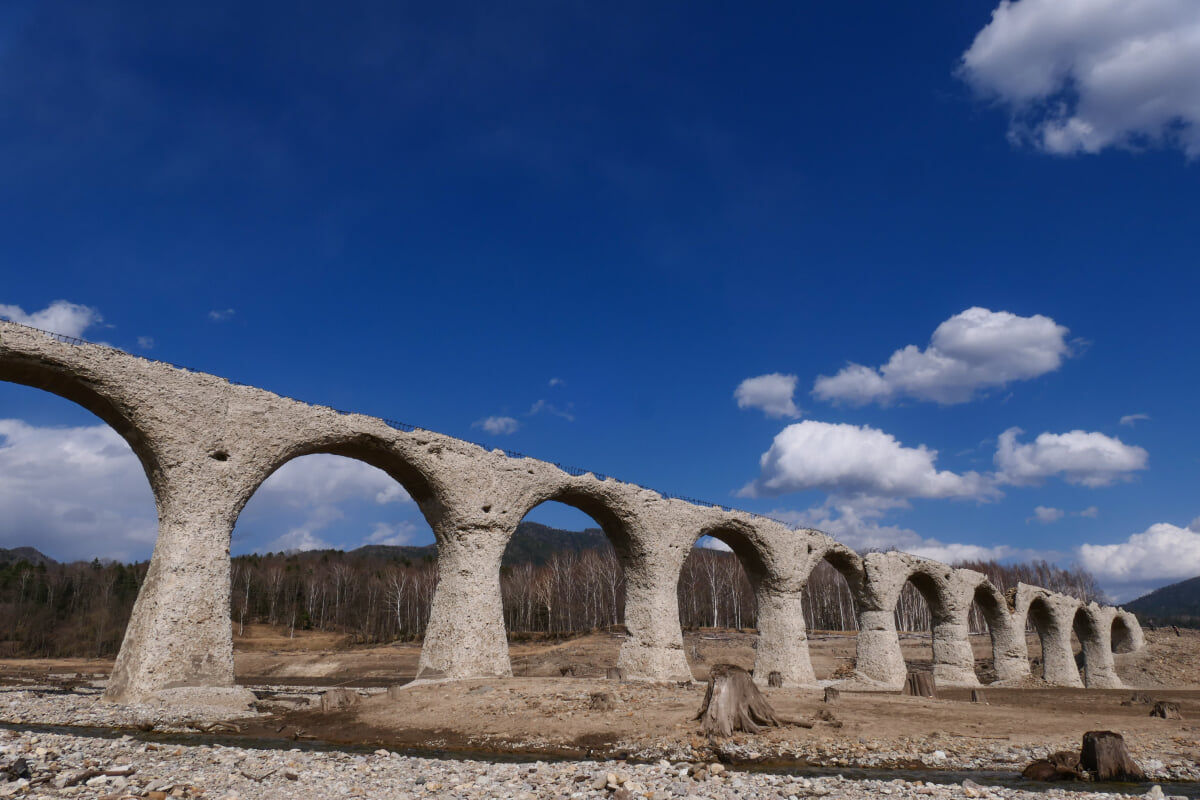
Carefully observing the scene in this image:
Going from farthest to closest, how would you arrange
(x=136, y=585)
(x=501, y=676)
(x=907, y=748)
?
(x=136, y=585) < (x=501, y=676) < (x=907, y=748)

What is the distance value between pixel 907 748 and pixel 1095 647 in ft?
119

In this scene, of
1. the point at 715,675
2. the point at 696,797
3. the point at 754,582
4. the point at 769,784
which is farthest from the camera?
the point at 754,582

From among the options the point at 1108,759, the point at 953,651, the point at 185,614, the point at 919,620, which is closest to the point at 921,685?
the point at 1108,759

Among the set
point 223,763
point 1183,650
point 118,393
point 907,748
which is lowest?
point 1183,650

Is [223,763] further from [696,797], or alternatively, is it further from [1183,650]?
[1183,650]

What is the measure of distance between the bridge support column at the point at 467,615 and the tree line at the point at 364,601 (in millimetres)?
30008

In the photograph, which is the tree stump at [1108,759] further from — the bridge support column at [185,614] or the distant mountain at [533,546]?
the distant mountain at [533,546]

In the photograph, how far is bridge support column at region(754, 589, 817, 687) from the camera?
21.0 metres

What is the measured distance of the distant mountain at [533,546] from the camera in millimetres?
130750

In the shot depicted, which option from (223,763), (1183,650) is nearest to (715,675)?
(223,763)

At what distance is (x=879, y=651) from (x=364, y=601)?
4104 centimetres

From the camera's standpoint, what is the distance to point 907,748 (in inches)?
376

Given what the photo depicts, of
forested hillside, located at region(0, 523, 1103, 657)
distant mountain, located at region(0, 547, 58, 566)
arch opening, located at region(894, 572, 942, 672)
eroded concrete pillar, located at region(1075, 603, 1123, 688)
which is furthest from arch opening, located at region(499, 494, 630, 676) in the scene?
distant mountain, located at region(0, 547, 58, 566)

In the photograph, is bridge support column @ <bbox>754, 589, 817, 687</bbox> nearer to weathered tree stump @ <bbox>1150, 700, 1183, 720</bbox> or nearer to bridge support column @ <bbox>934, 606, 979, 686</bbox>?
weathered tree stump @ <bbox>1150, 700, 1183, 720</bbox>
